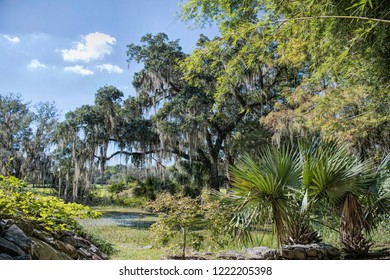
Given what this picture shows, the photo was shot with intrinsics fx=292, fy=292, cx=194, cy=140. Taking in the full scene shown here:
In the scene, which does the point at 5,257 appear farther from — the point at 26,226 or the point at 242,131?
the point at 242,131

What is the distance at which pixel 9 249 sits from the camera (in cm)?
158

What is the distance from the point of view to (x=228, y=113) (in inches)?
210

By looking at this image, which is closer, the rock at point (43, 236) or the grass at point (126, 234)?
the rock at point (43, 236)

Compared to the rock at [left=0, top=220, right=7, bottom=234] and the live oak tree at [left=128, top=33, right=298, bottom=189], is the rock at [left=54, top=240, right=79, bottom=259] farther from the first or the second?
the live oak tree at [left=128, top=33, right=298, bottom=189]

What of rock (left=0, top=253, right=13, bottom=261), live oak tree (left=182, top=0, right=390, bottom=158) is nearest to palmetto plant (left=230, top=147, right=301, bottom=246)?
live oak tree (left=182, top=0, right=390, bottom=158)

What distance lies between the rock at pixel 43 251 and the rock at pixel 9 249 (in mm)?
113

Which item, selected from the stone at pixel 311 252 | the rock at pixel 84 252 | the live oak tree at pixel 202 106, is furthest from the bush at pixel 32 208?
the live oak tree at pixel 202 106

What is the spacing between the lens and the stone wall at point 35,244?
161 cm

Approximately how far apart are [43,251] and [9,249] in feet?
0.85

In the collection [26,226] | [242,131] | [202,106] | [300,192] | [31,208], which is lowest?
[26,226]

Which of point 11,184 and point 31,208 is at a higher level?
point 11,184

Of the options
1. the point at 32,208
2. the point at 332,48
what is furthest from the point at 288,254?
the point at 32,208

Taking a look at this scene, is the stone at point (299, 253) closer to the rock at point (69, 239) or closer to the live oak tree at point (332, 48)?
the live oak tree at point (332, 48)

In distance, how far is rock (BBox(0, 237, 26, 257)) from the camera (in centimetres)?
157
